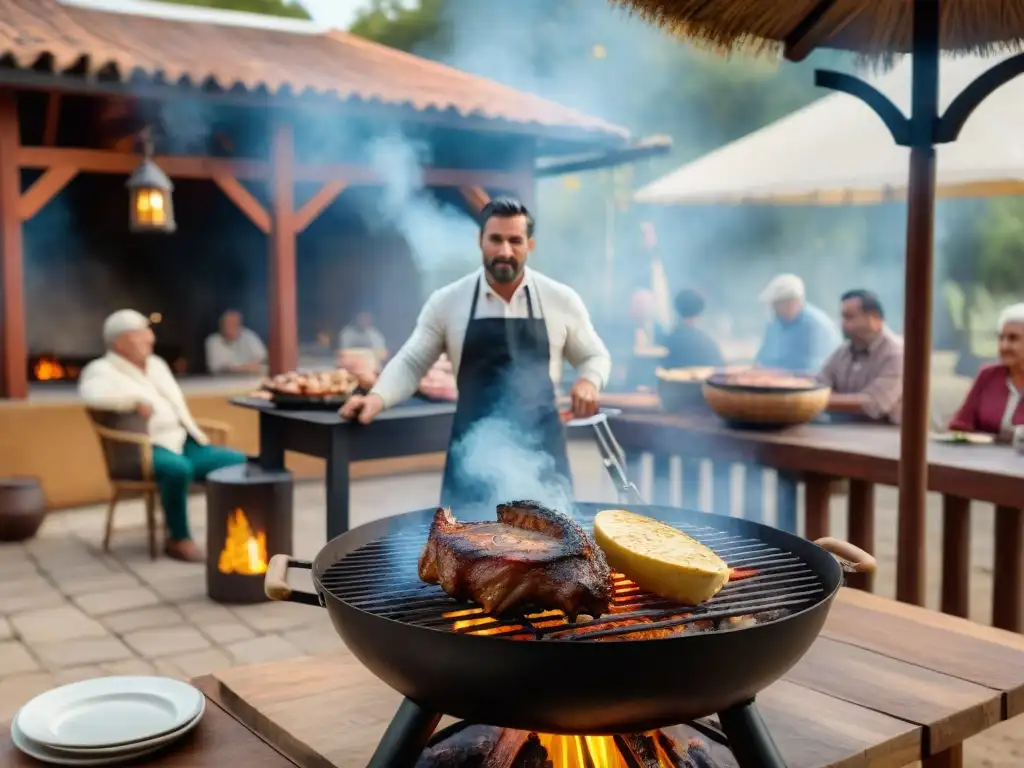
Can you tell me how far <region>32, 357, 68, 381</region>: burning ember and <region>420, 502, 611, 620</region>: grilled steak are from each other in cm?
866

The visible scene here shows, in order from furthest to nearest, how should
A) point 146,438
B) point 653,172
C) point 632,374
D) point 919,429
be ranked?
1. point 653,172
2. point 632,374
3. point 146,438
4. point 919,429

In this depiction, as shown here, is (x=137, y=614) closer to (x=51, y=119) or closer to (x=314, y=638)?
(x=314, y=638)

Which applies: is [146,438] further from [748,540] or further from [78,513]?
[748,540]

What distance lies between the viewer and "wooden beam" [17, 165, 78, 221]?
769cm

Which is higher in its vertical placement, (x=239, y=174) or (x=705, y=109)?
(x=705, y=109)

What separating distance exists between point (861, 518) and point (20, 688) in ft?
12.5

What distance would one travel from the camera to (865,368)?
5773 mm

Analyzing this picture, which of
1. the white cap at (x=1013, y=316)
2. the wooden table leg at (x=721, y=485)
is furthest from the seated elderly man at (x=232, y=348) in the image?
the white cap at (x=1013, y=316)

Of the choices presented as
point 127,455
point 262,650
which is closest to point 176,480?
point 127,455

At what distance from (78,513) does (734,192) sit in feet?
19.1

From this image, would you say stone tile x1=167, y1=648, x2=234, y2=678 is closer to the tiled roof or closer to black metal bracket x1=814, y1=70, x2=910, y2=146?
black metal bracket x1=814, y1=70, x2=910, y2=146

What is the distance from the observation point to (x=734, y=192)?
7.84m

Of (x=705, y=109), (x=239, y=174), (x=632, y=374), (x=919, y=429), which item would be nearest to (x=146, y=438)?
(x=239, y=174)

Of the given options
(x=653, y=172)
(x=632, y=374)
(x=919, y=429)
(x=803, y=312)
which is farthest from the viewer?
(x=653, y=172)
